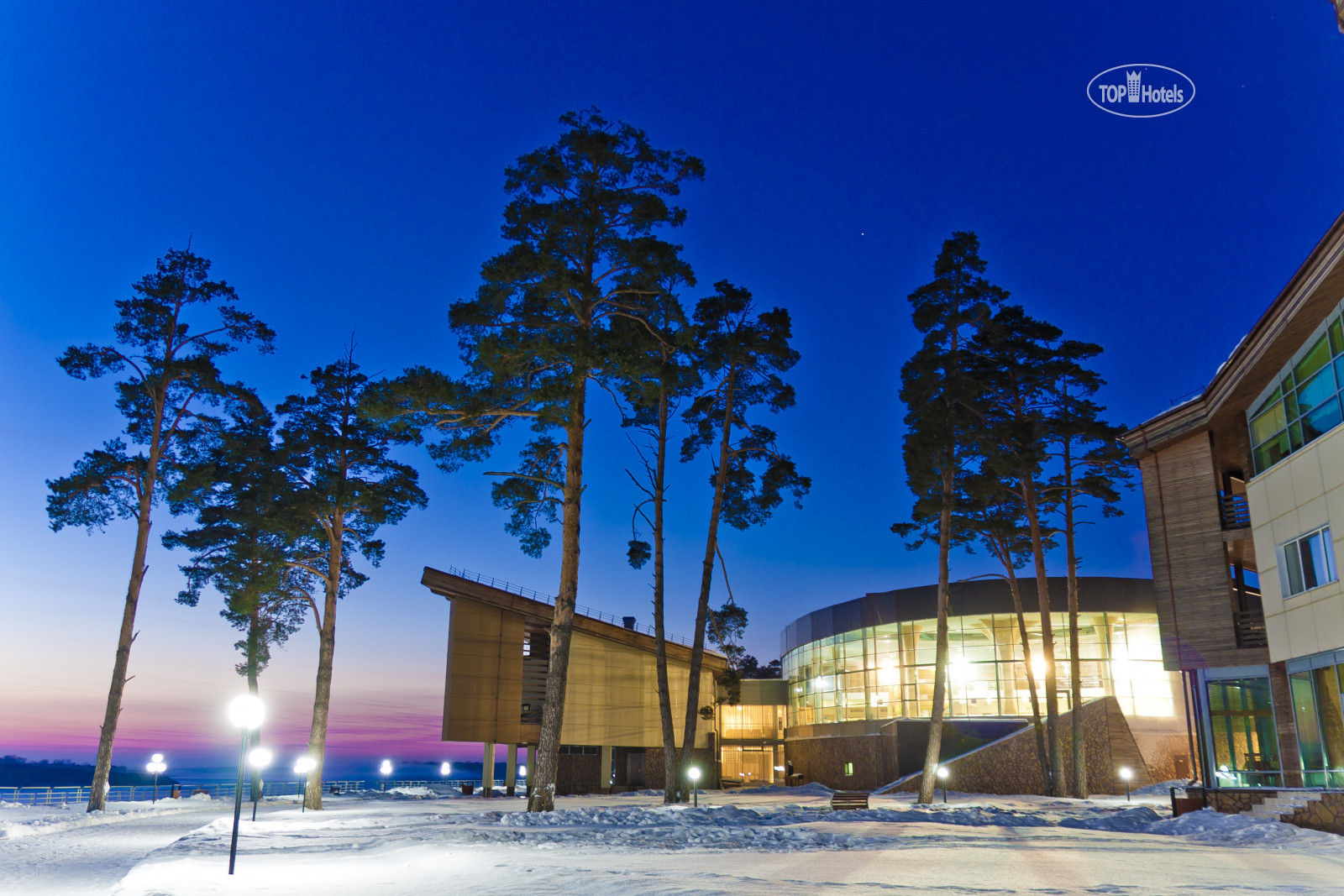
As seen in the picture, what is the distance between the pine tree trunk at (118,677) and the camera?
23188mm

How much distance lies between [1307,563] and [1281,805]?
15.8 feet

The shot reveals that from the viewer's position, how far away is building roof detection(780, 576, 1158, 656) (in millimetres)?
38594

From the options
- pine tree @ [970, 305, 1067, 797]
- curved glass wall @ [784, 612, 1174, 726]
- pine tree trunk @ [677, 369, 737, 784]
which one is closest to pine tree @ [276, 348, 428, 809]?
pine tree trunk @ [677, 369, 737, 784]

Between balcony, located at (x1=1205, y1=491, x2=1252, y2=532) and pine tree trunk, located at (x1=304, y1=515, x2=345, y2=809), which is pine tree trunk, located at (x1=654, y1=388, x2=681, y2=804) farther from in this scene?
balcony, located at (x1=1205, y1=491, x2=1252, y2=532)

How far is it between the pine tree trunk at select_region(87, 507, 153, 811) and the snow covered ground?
2.68 m

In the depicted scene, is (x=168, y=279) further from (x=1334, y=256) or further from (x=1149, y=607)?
(x=1149, y=607)

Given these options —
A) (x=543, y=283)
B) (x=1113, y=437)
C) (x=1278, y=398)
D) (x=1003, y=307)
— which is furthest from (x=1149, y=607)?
(x=543, y=283)

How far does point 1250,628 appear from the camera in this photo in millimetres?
21047

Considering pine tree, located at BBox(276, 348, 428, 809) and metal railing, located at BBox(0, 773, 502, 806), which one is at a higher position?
pine tree, located at BBox(276, 348, 428, 809)

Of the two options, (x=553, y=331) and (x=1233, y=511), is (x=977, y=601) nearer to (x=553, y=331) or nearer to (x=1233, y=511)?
(x=1233, y=511)

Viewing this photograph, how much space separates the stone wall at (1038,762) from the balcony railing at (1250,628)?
11.3m

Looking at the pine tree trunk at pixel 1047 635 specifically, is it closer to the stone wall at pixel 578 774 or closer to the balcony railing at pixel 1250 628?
the balcony railing at pixel 1250 628

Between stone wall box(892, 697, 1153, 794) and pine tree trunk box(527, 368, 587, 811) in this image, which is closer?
pine tree trunk box(527, 368, 587, 811)

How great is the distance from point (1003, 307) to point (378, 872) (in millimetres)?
23994
